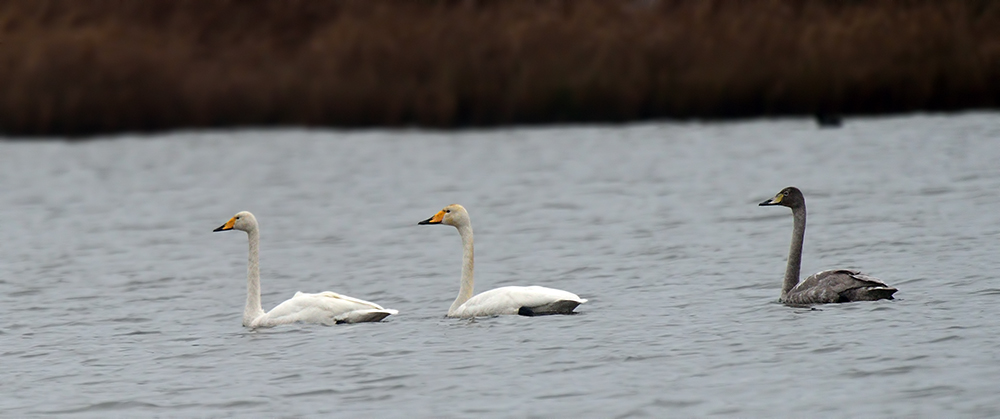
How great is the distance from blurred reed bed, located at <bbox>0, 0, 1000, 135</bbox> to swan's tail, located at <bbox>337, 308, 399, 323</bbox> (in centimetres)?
1637

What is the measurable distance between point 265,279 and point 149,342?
149 inches

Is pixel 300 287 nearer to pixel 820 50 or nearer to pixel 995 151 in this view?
pixel 995 151

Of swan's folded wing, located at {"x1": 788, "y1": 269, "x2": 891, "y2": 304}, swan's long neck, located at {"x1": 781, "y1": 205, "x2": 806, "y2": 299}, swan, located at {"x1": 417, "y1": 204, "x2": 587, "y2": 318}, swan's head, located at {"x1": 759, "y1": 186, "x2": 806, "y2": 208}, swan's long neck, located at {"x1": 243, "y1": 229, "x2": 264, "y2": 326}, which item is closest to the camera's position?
swan's folded wing, located at {"x1": 788, "y1": 269, "x2": 891, "y2": 304}

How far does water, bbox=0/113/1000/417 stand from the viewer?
8375mm

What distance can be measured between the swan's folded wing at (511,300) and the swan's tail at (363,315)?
0.59 m

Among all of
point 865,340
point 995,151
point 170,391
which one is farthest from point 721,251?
point 995,151

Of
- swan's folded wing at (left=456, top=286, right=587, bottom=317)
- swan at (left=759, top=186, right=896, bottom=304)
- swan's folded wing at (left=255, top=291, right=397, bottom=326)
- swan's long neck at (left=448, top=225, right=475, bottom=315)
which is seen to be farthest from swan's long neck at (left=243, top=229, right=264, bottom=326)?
swan at (left=759, top=186, right=896, bottom=304)

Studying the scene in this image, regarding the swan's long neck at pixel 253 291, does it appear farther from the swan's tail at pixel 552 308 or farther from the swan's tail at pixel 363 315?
the swan's tail at pixel 552 308

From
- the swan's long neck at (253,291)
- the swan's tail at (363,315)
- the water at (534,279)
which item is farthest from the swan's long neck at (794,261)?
the swan's long neck at (253,291)

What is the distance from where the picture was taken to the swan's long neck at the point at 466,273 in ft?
36.6

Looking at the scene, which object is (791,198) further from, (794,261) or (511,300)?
(511,300)

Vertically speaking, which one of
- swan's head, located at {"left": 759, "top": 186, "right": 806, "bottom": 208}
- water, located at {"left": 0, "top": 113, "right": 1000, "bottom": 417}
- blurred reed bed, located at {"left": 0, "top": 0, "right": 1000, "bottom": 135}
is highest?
blurred reed bed, located at {"left": 0, "top": 0, "right": 1000, "bottom": 135}

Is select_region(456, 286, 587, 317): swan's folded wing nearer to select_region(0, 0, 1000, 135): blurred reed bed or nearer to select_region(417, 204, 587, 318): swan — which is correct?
select_region(417, 204, 587, 318): swan

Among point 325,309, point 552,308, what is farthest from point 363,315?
point 552,308
